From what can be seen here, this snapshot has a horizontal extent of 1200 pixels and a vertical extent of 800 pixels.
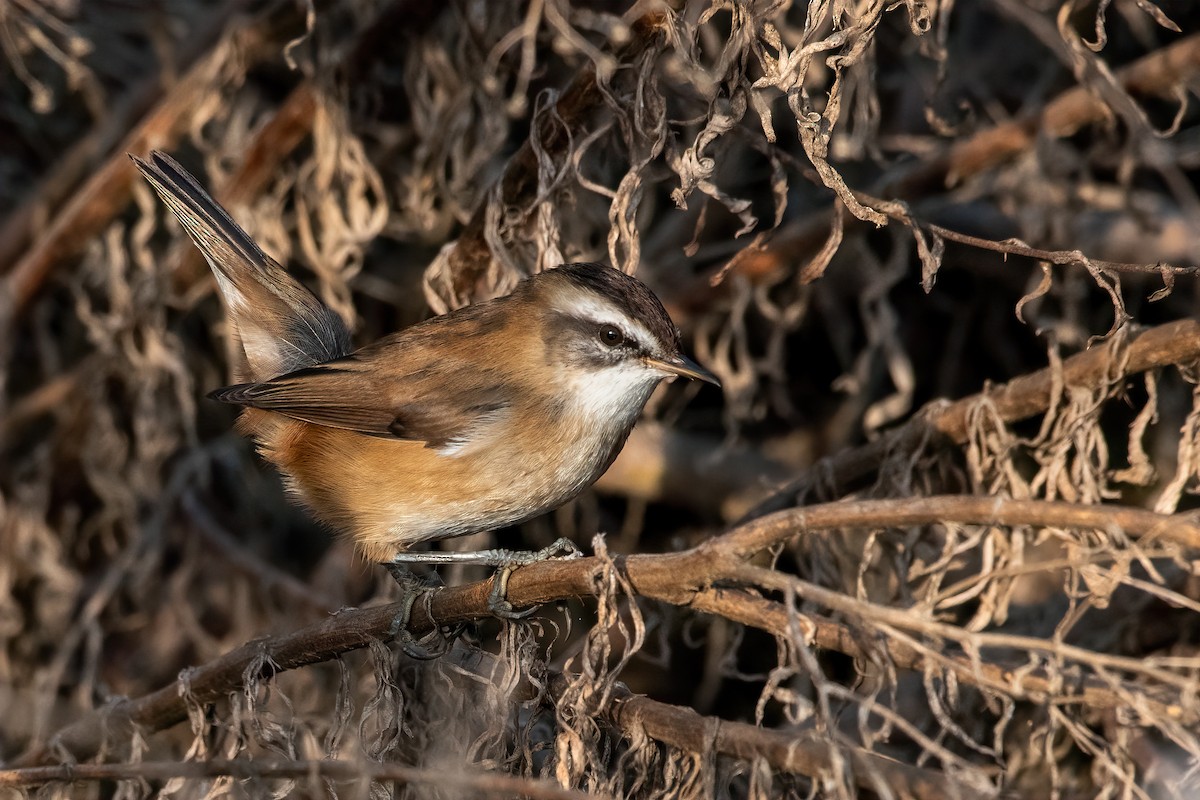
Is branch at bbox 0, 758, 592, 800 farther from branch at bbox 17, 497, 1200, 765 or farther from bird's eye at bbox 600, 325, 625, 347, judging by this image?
bird's eye at bbox 600, 325, 625, 347

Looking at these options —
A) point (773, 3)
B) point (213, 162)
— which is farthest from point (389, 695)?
point (213, 162)

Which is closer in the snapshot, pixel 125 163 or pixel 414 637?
pixel 414 637

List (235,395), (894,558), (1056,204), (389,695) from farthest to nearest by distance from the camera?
1. (1056,204)
2. (235,395)
3. (894,558)
4. (389,695)

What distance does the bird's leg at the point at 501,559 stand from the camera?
9.82ft

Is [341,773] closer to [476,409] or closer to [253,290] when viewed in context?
[476,409]

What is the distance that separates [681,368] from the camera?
365 centimetres

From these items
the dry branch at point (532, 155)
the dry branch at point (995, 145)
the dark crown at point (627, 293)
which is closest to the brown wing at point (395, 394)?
the dry branch at point (532, 155)

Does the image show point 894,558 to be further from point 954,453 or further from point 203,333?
point 203,333

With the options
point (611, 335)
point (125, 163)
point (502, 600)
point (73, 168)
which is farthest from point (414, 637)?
point (73, 168)

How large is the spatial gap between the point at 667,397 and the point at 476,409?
2.07m

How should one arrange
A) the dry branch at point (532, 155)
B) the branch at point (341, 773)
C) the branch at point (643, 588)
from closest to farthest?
1. the branch at point (643, 588)
2. the branch at point (341, 773)
3. the dry branch at point (532, 155)

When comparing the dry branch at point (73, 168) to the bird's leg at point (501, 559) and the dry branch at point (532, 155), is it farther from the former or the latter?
the bird's leg at point (501, 559)

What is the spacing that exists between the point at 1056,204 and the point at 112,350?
3.64 meters

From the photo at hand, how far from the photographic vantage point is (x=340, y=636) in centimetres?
327
